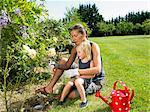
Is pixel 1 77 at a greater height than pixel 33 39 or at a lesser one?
lesser

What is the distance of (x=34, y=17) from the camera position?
596 centimetres

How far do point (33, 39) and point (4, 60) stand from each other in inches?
25.3

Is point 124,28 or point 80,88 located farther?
point 124,28

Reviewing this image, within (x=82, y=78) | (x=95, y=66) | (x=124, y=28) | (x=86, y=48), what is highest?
(x=86, y=48)

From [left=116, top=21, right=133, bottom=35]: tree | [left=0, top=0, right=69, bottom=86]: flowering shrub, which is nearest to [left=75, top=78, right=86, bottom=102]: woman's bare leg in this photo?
[left=0, top=0, right=69, bottom=86]: flowering shrub

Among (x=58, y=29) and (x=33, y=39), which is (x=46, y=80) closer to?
(x=33, y=39)

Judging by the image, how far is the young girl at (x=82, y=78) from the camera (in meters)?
4.29

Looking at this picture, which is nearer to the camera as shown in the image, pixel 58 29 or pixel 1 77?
pixel 1 77

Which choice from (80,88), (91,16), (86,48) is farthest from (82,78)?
(91,16)

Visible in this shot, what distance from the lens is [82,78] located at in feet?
14.7

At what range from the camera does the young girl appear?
4.29 m

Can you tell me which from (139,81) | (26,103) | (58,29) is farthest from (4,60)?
(58,29)

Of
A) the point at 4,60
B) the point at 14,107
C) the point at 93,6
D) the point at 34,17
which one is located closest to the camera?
the point at 14,107

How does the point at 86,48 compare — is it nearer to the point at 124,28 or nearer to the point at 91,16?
the point at 124,28
